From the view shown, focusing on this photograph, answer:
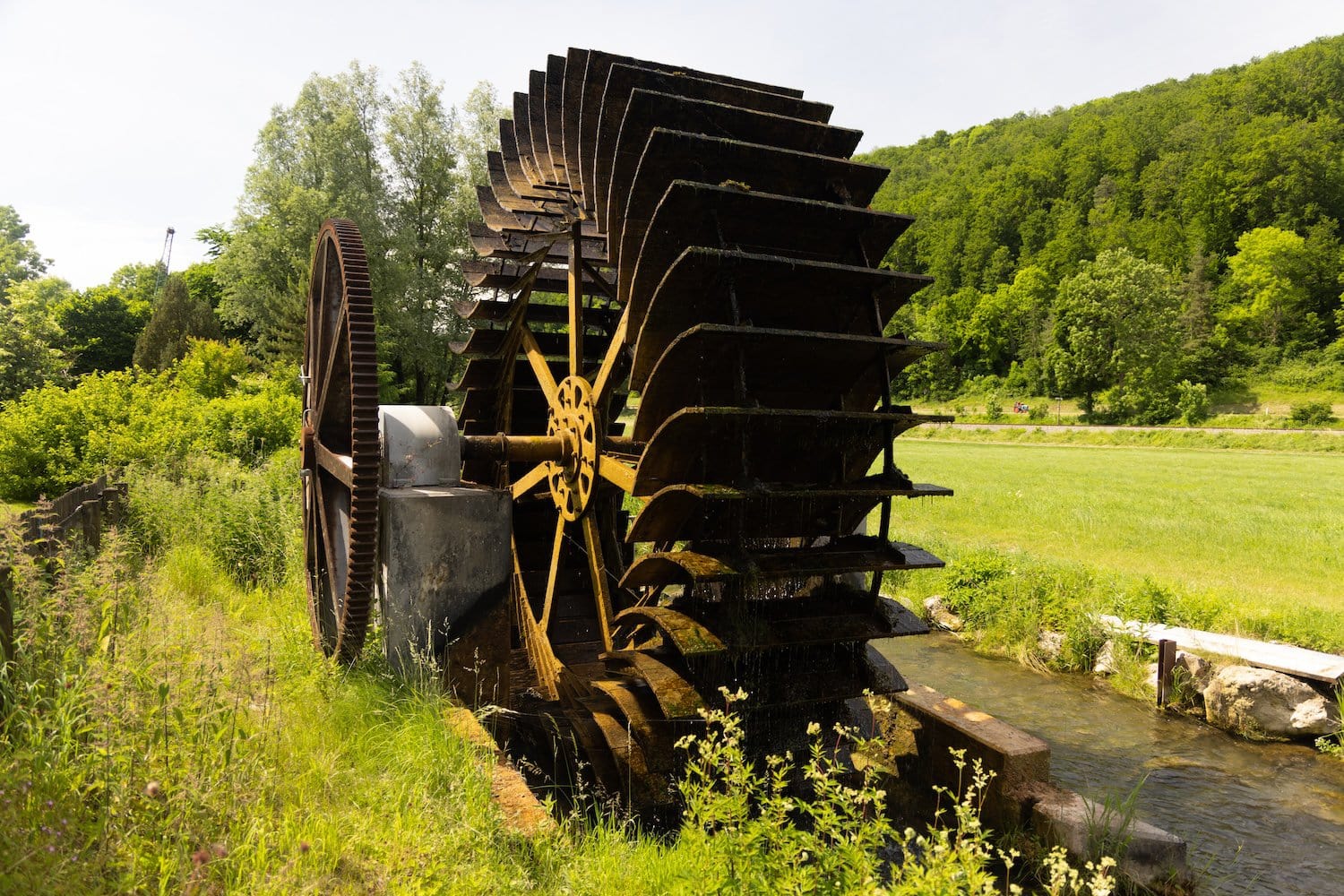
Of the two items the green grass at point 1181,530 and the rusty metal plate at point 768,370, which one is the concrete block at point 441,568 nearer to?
the rusty metal plate at point 768,370

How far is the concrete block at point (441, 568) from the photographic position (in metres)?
3.96

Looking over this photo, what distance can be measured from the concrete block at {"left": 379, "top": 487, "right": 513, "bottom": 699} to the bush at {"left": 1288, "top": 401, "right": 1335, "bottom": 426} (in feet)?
141

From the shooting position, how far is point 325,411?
4.72 meters

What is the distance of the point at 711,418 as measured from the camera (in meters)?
3.54

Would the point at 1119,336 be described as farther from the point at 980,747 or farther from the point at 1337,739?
the point at 980,747

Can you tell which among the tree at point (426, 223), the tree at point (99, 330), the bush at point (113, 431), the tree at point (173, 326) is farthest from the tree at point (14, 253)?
the bush at point (113, 431)

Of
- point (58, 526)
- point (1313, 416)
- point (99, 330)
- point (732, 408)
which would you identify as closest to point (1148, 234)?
point (1313, 416)

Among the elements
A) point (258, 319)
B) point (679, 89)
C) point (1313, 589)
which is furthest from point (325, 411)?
point (258, 319)

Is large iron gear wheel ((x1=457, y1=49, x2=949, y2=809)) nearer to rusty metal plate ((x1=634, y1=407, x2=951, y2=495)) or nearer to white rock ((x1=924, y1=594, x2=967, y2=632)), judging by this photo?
rusty metal plate ((x1=634, y1=407, x2=951, y2=495))

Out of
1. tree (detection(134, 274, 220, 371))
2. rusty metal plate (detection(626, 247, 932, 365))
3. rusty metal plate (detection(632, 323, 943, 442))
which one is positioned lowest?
→ rusty metal plate (detection(632, 323, 943, 442))

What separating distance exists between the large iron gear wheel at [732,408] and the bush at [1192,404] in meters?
42.8

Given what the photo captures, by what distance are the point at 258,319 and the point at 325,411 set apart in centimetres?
2640

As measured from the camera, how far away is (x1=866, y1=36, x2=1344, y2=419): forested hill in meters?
52.8

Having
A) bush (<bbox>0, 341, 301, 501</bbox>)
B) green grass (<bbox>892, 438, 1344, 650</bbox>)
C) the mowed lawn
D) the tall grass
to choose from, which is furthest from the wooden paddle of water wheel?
bush (<bbox>0, 341, 301, 501</bbox>)
